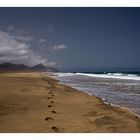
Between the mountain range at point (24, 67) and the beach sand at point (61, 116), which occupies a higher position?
the mountain range at point (24, 67)

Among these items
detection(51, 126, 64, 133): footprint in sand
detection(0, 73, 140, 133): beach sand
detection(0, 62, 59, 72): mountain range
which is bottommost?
detection(51, 126, 64, 133): footprint in sand

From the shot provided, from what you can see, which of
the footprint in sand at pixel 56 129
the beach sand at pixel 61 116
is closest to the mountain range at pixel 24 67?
the beach sand at pixel 61 116

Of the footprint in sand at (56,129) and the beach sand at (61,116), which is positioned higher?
the beach sand at (61,116)

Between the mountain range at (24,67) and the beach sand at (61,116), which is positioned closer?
the beach sand at (61,116)

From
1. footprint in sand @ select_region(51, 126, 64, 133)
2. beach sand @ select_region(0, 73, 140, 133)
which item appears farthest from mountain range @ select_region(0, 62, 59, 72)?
footprint in sand @ select_region(51, 126, 64, 133)

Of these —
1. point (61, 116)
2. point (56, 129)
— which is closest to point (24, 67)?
point (61, 116)

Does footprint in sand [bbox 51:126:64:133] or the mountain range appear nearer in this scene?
footprint in sand [bbox 51:126:64:133]

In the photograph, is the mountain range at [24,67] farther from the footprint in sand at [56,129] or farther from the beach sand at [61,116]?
the footprint in sand at [56,129]

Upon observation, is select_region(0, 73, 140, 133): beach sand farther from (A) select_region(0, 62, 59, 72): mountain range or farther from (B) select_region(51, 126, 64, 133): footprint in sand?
(A) select_region(0, 62, 59, 72): mountain range

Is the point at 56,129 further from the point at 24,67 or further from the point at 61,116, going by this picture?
the point at 24,67

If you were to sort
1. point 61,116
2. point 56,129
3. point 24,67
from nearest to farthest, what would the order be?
point 56,129
point 61,116
point 24,67

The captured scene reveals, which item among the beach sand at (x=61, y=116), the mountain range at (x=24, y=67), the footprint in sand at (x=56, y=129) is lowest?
the footprint in sand at (x=56, y=129)

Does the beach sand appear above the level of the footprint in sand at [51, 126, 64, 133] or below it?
above
